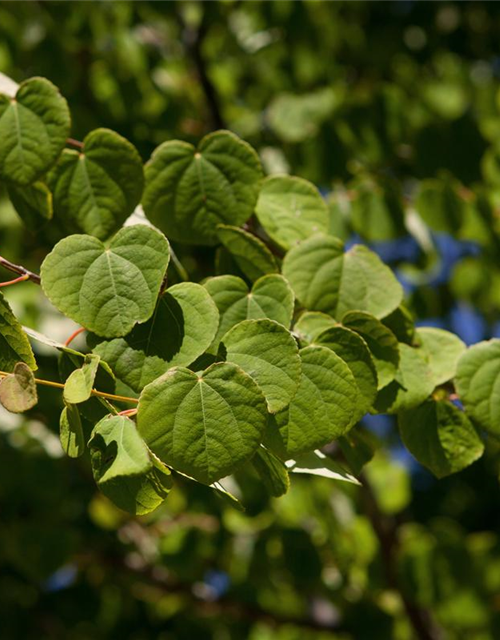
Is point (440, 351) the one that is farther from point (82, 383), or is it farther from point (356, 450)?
point (82, 383)

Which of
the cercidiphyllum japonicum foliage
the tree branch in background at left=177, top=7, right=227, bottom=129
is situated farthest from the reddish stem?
the tree branch in background at left=177, top=7, right=227, bottom=129

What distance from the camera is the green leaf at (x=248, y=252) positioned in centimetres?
102

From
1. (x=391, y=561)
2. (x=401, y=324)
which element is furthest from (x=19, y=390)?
(x=391, y=561)

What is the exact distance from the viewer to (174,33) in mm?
2549

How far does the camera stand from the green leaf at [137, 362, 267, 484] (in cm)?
77

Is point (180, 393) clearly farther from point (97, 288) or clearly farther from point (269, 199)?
point (269, 199)

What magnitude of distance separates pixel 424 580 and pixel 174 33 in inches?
68.3

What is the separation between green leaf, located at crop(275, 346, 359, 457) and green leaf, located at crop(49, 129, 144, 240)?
32cm

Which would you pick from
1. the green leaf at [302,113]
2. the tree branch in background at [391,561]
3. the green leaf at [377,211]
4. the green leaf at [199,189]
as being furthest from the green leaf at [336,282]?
the tree branch in background at [391,561]

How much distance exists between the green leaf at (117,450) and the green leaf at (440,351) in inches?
16.3

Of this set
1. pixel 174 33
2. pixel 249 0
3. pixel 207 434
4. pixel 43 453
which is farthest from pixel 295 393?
pixel 174 33

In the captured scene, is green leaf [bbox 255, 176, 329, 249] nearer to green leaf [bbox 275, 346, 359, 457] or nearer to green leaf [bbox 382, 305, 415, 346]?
green leaf [bbox 382, 305, 415, 346]

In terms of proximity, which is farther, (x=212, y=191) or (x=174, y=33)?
(x=174, y=33)

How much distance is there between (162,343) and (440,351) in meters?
0.40
